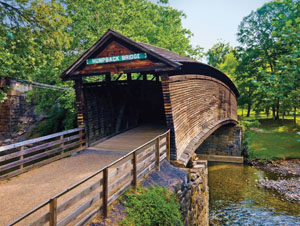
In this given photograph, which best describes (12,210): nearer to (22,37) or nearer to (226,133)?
(22,37)

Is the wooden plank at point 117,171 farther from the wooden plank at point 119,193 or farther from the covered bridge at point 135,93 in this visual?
the covered bridge at point 135,93

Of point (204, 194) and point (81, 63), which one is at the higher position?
point (81, 63)

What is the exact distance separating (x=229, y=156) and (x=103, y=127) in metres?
14.0


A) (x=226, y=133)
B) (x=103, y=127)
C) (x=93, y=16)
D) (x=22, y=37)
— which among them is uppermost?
(x=93, y=16)

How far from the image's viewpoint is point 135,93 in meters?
13.9

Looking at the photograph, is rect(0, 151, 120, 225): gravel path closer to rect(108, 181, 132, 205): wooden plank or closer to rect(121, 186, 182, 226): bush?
rect(108, 181, 132, 205): wooden plank

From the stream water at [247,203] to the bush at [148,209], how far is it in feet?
22.6

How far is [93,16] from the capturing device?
56.7 feet

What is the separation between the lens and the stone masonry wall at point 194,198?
706 centimetres


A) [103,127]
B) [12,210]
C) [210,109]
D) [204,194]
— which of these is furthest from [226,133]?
[12,210]

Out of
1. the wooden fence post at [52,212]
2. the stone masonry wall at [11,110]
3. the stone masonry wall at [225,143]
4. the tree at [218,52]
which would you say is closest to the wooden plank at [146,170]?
the wooden fence post at [52,212]

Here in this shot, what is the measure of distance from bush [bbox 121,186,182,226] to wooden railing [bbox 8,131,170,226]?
30 cm

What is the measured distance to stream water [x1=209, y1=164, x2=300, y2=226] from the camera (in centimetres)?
1114

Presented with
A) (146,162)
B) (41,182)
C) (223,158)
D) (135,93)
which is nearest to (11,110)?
(135,93)
